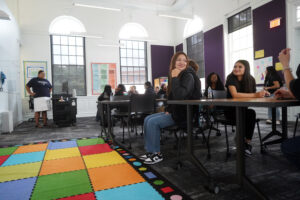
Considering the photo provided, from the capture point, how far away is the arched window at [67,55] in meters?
8.18

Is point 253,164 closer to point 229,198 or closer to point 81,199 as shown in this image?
point 229,198

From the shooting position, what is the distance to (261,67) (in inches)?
216

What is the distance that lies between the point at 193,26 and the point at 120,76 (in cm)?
382

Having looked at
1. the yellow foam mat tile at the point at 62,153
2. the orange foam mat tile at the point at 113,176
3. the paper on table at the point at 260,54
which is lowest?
the yellow foam mat tile at the point at 62,153

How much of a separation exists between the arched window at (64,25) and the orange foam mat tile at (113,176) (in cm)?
737

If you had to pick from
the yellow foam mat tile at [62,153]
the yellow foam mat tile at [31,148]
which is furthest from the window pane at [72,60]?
the yellow foam mat tile at [62,153]

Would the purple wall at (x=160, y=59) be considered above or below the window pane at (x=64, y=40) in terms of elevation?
below

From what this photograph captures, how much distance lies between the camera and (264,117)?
18.1ft

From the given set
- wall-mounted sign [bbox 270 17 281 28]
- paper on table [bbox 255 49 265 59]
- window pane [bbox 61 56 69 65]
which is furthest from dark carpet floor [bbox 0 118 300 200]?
window pane [bbox 61 56 69 65]

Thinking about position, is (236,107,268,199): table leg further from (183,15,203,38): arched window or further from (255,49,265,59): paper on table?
(183,15,203,38): arched window

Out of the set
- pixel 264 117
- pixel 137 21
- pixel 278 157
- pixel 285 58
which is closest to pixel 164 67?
pixel 137 21

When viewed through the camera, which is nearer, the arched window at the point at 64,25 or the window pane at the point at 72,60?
the arched window at the point at 64,25

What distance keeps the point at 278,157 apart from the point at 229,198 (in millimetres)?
1230

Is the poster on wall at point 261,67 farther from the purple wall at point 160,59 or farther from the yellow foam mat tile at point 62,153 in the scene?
the yellow foam mat tile at point 62,153
